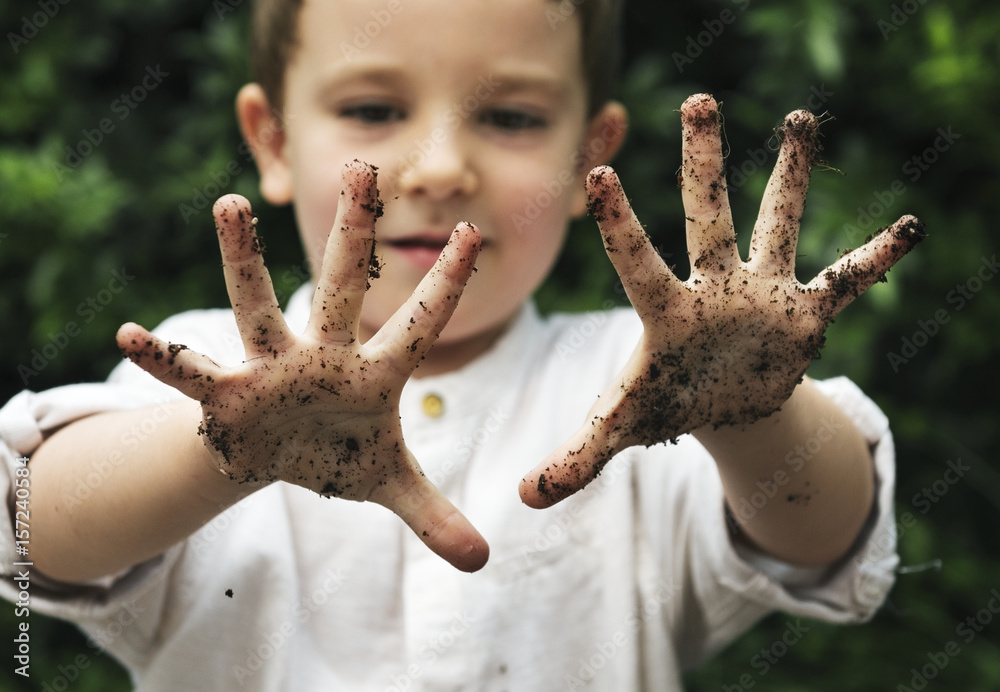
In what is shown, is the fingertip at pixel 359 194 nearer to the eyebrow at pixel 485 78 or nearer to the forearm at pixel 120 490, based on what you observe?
the forearm at pixel 120 490

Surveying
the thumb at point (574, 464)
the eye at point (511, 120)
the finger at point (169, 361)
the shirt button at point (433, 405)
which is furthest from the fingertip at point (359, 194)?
the shirt button at point (433, 405)

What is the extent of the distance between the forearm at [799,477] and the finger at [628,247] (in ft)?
0.65

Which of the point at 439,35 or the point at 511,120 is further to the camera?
the point at 511,120

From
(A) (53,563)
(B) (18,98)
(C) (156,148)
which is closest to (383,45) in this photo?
(A) (53,563)

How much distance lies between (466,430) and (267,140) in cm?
67

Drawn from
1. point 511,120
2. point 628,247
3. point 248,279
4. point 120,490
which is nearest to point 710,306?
point 628,247

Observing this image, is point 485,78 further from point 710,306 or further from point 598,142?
point 710,306

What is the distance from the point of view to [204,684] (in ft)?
4.48

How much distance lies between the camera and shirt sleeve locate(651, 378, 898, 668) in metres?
1.33

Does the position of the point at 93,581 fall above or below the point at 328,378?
below

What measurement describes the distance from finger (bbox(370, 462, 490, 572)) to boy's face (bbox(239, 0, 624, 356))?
0.48 metres

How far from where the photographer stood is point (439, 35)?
1288 millimetres

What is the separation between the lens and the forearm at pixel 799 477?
110 centimetres

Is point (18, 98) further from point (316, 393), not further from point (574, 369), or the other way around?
point (316, 393)
